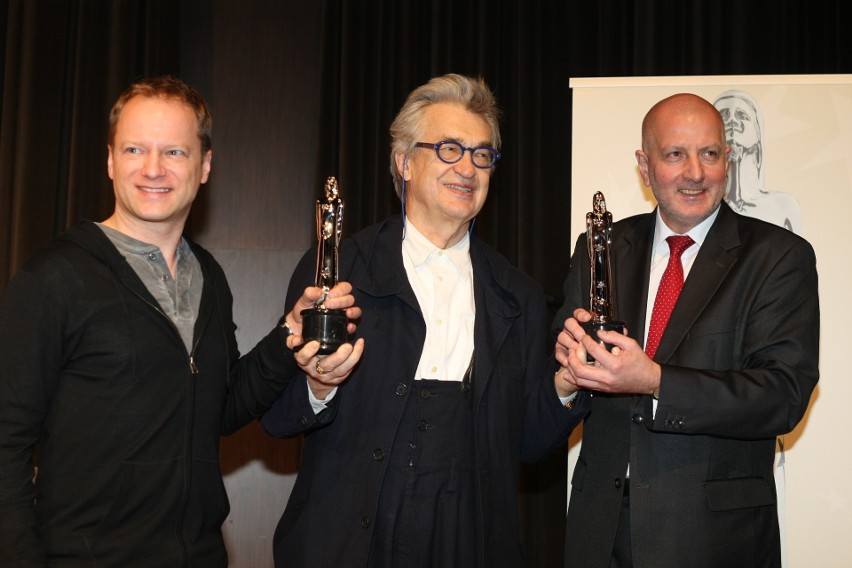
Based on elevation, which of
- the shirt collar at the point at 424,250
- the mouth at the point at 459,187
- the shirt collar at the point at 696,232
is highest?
the mouth at the point at 459,187

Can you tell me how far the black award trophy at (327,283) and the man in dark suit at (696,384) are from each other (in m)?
0.69

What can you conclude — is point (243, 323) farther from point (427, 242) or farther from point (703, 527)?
point (703, 527)

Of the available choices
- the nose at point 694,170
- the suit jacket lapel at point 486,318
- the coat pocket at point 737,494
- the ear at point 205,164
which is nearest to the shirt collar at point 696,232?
the nose at point 694,170

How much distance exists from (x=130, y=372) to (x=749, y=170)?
2869 millimetres

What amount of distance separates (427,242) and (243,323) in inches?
93.5

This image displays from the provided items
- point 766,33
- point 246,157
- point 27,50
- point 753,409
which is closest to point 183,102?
point 753,409

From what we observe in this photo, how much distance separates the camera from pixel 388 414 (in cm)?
249

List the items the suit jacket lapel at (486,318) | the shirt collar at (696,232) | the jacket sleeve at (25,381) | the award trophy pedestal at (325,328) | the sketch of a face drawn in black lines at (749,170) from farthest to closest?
the sketch of a face drawn in black lines at (749,170) → the shirt collar at (696,232) → the suit jacket lapel at (486,318) → the award trophy pedestal at (325,328) → the jacket sleeve at (25,381)

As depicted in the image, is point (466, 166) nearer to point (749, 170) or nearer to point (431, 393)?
point (431, 393)

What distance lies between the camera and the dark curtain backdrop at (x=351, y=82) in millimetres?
4641

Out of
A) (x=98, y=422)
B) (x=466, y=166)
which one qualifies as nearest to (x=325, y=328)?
(x=98, y=422)

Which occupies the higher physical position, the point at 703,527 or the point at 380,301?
the point at 380,301

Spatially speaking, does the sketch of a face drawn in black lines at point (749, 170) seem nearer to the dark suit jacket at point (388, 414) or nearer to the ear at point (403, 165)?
the dark suit jacket at point (388, 414)

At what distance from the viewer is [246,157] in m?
4.90
